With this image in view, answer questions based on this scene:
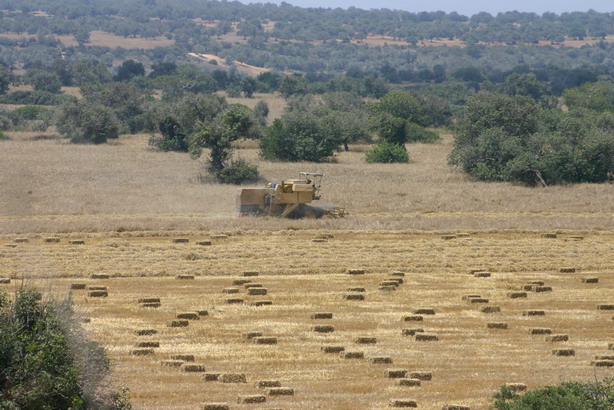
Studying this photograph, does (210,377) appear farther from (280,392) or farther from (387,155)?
(387,155)

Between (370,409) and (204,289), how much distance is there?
43.1 feet

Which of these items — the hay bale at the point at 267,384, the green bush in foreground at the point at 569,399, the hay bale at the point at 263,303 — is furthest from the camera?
the hay bale at the point at 263,303

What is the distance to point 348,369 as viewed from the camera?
74.6 feet

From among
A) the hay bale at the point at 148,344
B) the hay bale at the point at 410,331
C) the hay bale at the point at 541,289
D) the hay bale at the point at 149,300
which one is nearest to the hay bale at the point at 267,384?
the hay bale at the point at 148,344

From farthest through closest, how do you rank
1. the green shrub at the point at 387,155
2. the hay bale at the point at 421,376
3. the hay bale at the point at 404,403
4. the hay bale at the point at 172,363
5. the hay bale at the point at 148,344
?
the green shrub at the point at 387,155 → the hay bale at the point at 148,344 → the hay bale at the point at 172,363 → the hay bale at the point at 421,376 → the hay bale at the point at 404,403

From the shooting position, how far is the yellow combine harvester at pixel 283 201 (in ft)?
146

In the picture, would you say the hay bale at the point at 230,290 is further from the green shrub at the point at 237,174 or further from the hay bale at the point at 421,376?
the green shrub at the point at 237,174

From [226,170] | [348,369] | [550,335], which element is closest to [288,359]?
[348,369]

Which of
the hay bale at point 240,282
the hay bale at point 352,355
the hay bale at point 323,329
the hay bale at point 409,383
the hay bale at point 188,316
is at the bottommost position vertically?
the hay bale at point 240,282

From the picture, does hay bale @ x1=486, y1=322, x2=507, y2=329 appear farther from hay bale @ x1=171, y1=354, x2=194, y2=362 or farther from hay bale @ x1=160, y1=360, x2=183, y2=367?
hay bale @ x1=160, y1=360, x2=183, y2=367

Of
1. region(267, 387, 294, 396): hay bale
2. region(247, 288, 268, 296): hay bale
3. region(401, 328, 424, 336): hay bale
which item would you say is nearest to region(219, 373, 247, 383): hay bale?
region(267, 387, 294, 396): hay bale

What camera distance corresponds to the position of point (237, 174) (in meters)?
58.9

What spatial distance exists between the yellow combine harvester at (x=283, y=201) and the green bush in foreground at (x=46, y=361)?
2538 cm

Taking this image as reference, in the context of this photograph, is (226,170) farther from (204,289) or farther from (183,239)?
(204,289)
